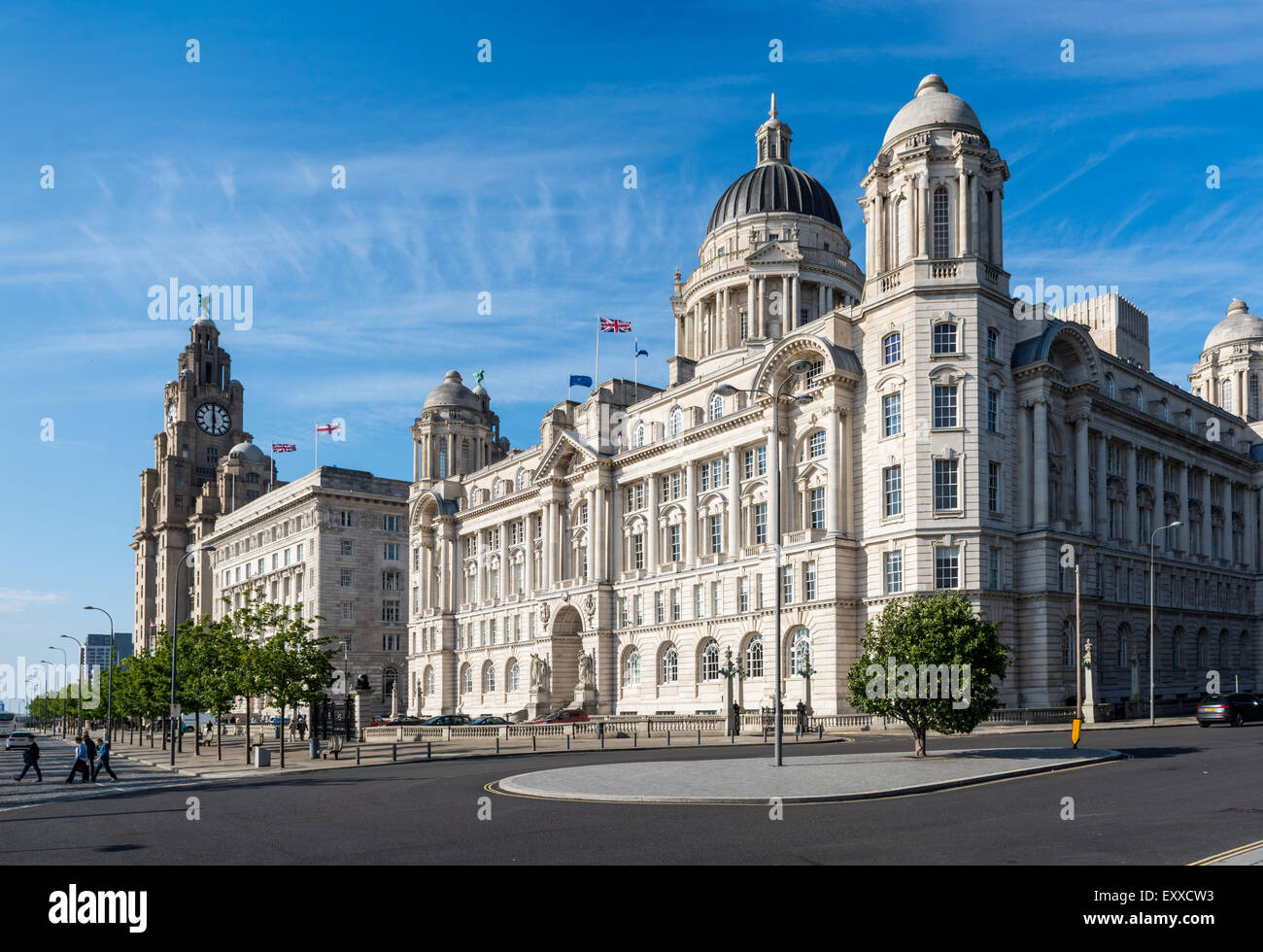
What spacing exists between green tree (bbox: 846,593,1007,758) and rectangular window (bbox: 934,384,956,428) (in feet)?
79.5

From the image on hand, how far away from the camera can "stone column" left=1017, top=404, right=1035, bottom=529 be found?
6216 centimetres

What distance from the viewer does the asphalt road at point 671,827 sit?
16281mm

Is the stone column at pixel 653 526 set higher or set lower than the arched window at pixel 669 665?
higher

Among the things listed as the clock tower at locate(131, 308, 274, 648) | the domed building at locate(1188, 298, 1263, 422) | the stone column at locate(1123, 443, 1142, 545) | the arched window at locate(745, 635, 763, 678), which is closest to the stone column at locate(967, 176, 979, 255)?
the stone column at locate(1123, 443, 1142, 545)

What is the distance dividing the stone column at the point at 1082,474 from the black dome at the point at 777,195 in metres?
38.2

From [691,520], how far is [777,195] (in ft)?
117

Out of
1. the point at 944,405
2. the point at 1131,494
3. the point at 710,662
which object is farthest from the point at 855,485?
the point at 1131,494

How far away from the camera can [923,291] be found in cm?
6078

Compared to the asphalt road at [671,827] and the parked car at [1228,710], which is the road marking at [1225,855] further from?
the parked car at [1228,710]

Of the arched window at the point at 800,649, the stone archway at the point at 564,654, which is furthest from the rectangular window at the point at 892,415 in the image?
the stone archway at the point at 564,654

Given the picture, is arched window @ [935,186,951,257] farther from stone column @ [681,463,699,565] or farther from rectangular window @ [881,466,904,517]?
stone column @ [681,463,699,565]
